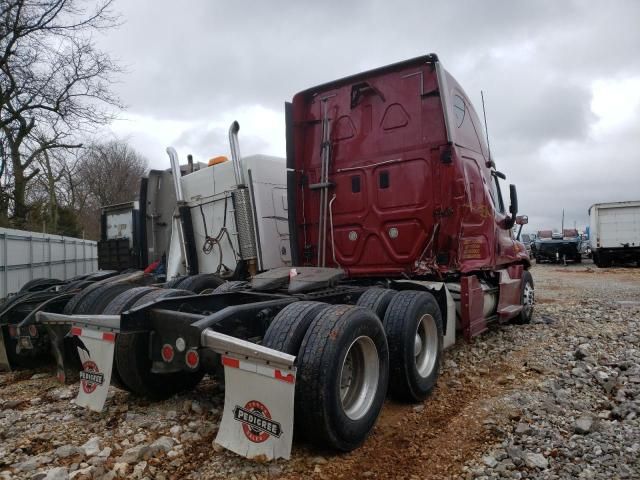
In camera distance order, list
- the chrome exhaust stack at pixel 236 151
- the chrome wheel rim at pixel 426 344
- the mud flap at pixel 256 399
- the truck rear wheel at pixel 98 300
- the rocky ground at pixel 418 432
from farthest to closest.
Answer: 1. the chrome exhaust stack at pixel 236 151
2. the truck rear wheel at pixel 98 300
3. the chrome wheel rim at pixel 426 344
4. the rocky ground at pixel 418 432
5. the mud flap at pixel 256 399

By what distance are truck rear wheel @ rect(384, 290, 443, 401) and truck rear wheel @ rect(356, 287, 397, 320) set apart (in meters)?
0.05

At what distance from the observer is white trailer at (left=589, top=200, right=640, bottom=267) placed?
69.6 ft

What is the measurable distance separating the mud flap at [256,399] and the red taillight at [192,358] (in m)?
0.25

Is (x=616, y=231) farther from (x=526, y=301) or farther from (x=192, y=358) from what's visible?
(x=192, y=358)

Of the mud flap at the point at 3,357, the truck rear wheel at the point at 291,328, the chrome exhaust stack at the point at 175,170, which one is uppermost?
the chrome exhaust stack at the point at 175,170

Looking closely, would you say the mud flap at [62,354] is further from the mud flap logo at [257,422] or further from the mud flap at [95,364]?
the mud flap logo at [257,422]

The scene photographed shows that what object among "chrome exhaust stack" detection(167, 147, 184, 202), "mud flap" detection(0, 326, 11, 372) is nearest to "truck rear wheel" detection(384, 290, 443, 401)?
"mud flap" detection(0, 326, 11, 372)

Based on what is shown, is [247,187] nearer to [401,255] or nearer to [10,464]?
[401,255]

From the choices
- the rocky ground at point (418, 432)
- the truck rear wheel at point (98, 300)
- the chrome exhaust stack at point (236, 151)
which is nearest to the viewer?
the rocky ground at point (418, 432)

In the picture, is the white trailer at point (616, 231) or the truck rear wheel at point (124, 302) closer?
the truck rear wheel at point (124, 302)

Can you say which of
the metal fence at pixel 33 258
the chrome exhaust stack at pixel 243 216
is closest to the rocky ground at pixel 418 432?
the chrome exhaust stack at pixel 243 216

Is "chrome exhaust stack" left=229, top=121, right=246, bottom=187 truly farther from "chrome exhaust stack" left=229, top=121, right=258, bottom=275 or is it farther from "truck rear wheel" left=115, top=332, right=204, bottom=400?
"truck rear wheel" left=115, top=332, right=204, bottom=400

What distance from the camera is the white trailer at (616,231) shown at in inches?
835

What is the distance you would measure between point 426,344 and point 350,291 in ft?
2.67
